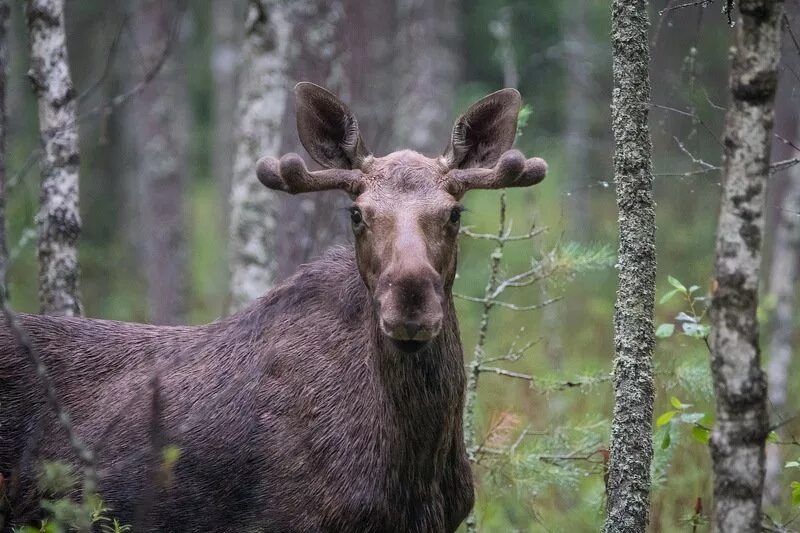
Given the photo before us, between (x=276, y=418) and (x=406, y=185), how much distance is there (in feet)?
4.35

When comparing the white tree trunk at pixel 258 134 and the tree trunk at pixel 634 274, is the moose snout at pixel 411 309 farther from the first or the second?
the white tree trunk at pixel 258 134

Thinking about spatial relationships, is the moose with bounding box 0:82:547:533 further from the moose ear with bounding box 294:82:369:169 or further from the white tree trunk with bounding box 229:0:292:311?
the white tree trunk with bounding box 229:0:292:311

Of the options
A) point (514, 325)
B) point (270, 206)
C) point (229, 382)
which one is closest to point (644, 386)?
point (229, 382)

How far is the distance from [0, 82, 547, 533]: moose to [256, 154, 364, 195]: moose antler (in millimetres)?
11

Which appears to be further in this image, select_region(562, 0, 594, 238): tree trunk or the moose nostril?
select_region(562, 0, 594, 238): tree trunk

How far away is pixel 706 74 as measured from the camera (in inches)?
544

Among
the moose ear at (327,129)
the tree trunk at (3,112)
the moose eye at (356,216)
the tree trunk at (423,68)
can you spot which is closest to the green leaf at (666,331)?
the moose eye at (356,216)

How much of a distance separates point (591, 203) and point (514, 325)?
937 centimetres

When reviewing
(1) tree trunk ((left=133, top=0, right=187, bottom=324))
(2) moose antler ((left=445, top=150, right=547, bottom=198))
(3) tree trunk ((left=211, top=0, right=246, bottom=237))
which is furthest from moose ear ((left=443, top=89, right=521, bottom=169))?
(3) tree trunk ((left=211, top=0, right=246, bottom=237))

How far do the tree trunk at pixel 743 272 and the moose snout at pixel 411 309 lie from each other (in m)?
1.22

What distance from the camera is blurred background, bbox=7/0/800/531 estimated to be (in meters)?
6.29

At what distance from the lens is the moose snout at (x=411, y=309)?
4.13m

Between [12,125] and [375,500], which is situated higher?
[12,125]

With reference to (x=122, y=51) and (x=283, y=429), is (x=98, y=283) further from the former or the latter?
(x=283, y=429)
